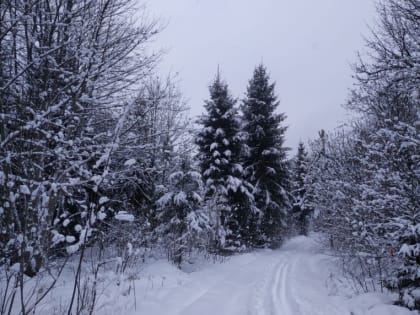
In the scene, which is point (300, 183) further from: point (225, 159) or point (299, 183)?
point (225, 159)

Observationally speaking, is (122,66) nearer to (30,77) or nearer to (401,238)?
(30,77)

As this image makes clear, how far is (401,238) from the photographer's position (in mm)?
5723

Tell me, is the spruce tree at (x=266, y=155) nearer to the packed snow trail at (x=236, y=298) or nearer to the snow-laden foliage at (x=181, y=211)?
the snow-laden foliage at (x=181, y=211)

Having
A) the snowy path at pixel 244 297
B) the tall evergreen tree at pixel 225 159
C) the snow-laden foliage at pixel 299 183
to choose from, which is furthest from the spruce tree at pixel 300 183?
the snowy path at pixel 244 297

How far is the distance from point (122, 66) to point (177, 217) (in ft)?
20.1

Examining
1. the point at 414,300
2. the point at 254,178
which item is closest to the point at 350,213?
the point at 414,300

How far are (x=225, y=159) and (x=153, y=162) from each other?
5708mm

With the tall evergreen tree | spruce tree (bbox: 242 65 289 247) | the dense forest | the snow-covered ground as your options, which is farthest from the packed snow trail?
spruce tree (bbox: 242 65 289 247)

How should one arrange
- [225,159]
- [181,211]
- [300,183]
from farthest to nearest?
[300,183] < [225,159] < [181,211]

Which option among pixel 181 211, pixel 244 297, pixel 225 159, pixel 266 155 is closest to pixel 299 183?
pixel 266 155

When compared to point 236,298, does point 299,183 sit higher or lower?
higher

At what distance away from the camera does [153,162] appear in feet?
35.6

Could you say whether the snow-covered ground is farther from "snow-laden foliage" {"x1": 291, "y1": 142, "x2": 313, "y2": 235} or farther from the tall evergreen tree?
"snow-laden foliage" {"x1": 291, "y1": 142, "x2": 313, "y2": 235}

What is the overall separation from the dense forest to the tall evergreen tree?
0.09 metres
